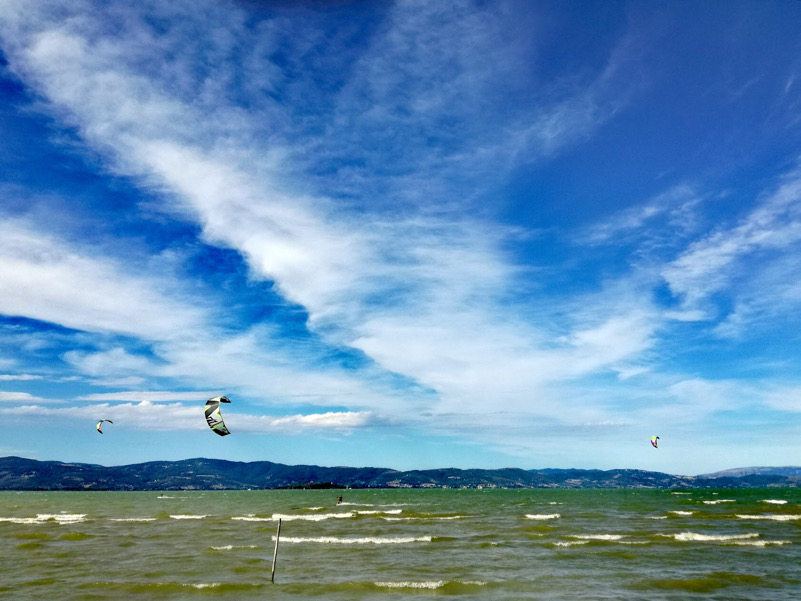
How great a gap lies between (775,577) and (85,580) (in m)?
31.9

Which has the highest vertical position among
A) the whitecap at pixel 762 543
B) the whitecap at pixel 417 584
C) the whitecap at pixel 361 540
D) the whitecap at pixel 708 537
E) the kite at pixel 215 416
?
the kite at pixel 215 416

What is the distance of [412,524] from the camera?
47656mm

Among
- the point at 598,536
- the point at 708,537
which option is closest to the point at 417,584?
the point at 598,536

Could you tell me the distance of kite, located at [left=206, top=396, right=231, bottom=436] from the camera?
18.5m

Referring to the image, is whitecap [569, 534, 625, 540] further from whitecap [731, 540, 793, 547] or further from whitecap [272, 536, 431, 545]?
whitecap [272, 536, 431, 545]

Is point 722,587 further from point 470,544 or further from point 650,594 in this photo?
point 470,544

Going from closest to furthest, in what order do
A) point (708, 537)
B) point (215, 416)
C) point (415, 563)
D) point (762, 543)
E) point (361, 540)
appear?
point (215, 416)
point (415, 563)
point (762, 543)
point (708, 537)
point (361, 540)

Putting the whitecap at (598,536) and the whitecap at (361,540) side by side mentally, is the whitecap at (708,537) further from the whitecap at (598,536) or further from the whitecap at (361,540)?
the whitecap at (361,540)

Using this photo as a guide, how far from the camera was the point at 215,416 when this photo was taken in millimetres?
19891

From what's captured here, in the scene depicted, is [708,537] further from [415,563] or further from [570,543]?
[415,563]

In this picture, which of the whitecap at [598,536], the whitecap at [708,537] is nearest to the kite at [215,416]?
the whitecap at [598,536]

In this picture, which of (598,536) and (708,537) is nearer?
(708,537)

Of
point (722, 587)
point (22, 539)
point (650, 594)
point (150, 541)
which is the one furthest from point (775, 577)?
point (22, 539)

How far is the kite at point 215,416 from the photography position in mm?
18547
